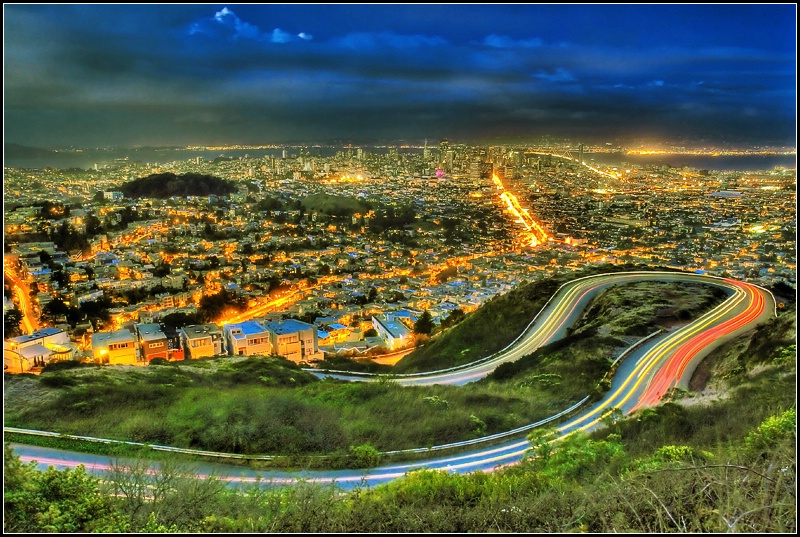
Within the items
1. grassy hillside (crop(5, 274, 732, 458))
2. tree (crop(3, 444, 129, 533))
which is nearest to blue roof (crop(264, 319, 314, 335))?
grassy hillside (crop(5, 274, 732, 458))

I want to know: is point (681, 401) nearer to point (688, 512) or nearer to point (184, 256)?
point (688, 512)

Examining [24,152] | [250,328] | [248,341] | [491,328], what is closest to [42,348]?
[248,341]

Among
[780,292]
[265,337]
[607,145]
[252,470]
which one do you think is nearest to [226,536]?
[252,470]

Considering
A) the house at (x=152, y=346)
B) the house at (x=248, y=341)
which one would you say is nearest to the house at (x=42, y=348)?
the house at (x=152, y=346)

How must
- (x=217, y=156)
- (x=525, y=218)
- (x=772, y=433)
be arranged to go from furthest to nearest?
(x=217, y=156) < (x=525, y=218) < (x=772, y=433)

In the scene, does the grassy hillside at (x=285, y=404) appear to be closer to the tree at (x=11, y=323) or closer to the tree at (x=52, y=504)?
the tree at (x=52, y=504)

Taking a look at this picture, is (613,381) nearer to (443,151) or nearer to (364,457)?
(364,457)
